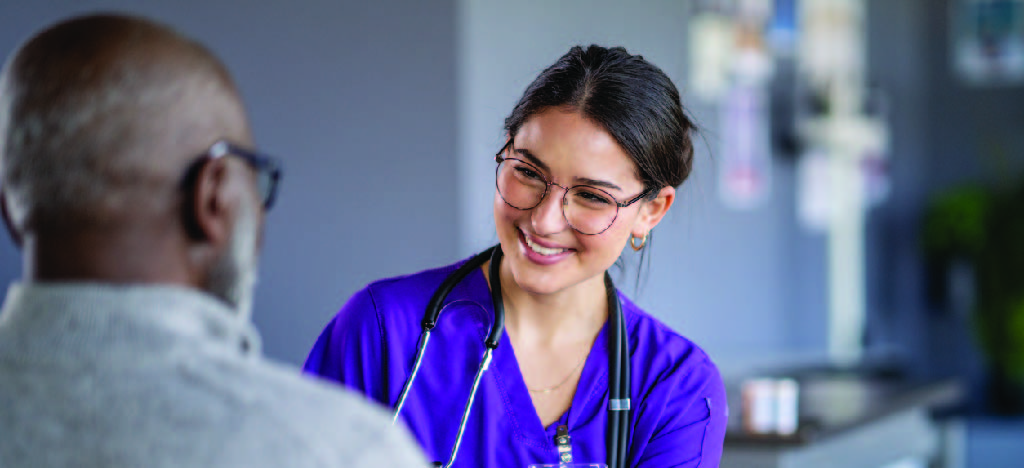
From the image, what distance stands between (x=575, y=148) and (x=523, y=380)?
357 millimetres

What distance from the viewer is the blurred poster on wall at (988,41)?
7914 millimetres

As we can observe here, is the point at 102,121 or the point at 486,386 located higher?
the point at 102,121

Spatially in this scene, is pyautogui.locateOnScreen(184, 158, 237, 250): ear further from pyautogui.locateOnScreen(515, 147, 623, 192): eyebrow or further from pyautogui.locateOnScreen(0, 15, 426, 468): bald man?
pyautogui.locateOnScreen(515, 147, 623, 192): eyebrow

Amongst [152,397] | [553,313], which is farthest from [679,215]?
[152,397]

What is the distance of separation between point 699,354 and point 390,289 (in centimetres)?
48

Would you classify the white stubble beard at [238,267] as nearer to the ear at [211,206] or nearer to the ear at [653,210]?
the ear at [211,206]

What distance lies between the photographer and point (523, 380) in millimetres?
1694

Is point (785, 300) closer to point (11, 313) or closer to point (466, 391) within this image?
point (466, 391)

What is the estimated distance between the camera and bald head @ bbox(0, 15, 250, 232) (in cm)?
81

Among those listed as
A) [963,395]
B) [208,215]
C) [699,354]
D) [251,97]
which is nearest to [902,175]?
[963,395]

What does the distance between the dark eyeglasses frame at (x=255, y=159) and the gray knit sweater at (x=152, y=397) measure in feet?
0.35

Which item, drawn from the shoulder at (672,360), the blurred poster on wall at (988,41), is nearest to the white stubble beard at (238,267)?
the shoulder at (672,360)

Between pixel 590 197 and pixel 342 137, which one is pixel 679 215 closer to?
pixel 342 137

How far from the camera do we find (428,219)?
11.5 feet
